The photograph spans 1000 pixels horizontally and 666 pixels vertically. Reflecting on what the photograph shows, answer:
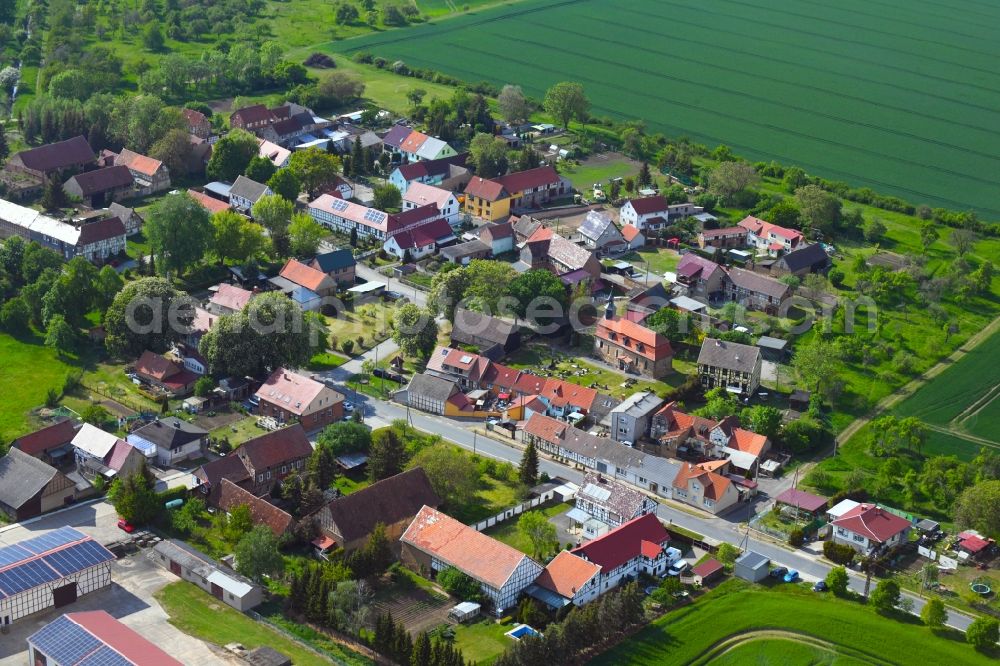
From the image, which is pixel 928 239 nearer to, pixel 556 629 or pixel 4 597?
pixel 556 629

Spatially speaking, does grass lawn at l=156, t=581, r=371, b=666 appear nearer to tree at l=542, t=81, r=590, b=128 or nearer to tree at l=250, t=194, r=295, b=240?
tree at l=250, t=194, r=295, b=240

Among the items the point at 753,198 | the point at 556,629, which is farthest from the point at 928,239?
the point at 556,629

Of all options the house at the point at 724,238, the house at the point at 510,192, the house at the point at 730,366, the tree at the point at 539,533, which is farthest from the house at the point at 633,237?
the tree at the point at 539,533

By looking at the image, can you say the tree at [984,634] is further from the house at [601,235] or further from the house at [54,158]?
the house at [54,158]

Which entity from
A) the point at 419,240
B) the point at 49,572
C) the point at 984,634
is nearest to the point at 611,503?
the point at 984,634

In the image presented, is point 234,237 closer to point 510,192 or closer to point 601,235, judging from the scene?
point 510,192

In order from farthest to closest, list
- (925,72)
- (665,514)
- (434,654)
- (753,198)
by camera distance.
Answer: (925,72) → (753,198) → (665,514) → (434,654)
